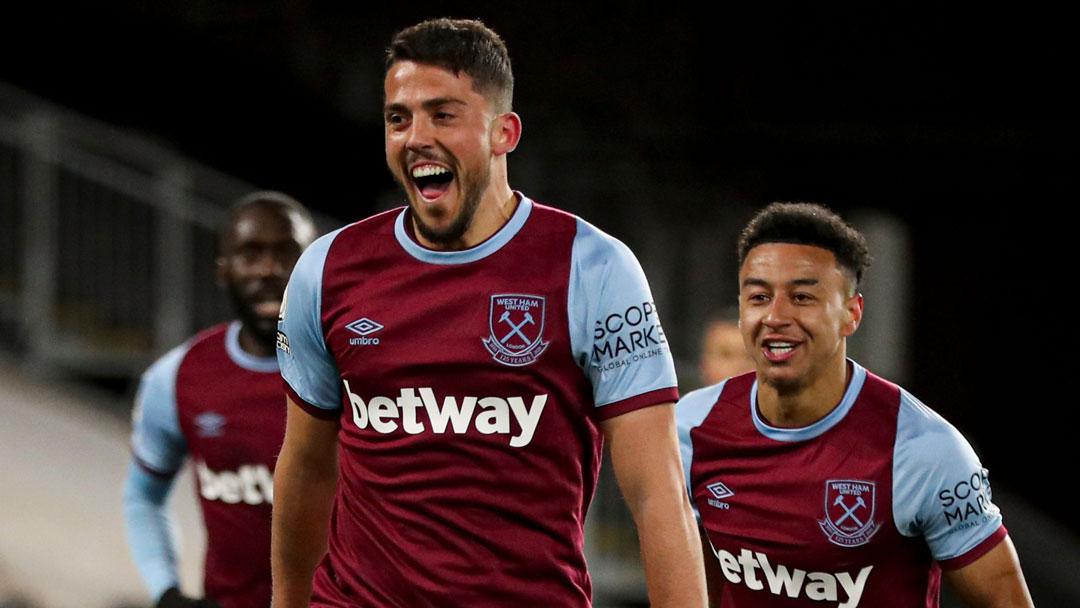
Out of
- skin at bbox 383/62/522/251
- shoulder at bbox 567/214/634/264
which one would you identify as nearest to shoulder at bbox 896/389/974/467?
shoulder at bbox 567/214/634/264

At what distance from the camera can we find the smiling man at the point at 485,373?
2898 mm

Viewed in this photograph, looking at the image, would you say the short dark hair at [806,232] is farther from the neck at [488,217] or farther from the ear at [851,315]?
the neck at [488,217]

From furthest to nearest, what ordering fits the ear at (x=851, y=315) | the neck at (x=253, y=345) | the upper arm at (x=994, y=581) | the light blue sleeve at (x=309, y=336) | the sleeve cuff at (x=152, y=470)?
the sleeve cuff at (x=152, y=470) < the neck at (x=253, y=345) < the ear at (x=851, y=315) < the upper arm at (x=994, y=581) < the light blue sleeve at (x=309, y=336)

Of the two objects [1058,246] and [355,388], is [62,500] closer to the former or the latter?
[355,388]

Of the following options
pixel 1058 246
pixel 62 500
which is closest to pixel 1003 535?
pixel 62 500

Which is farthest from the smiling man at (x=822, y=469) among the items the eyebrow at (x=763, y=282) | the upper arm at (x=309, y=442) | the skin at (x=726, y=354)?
the skin at (x=726, y=354)

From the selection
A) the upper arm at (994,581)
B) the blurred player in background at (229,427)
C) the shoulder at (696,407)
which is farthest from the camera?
the blurred player in background at (229,427)

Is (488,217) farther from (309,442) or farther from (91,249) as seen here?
(91,249)

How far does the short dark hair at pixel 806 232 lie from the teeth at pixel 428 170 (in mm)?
1177

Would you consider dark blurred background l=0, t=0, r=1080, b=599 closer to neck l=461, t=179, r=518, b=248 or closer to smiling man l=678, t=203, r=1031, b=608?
smiling man l=678, t=203, r=1031, b=608

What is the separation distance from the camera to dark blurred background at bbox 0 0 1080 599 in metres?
10.8

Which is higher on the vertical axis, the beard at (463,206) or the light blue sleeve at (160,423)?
the beard at (463,206)

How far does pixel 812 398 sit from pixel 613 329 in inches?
41.7

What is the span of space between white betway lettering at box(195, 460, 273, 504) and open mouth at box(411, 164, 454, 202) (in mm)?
1649
